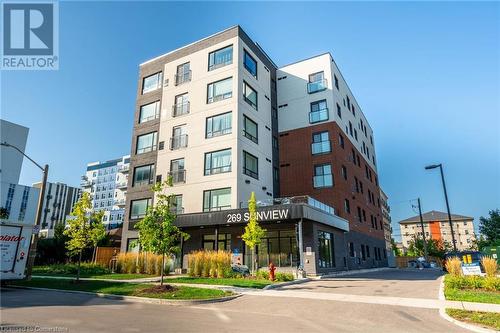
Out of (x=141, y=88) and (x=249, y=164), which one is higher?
(x=141, y=88)

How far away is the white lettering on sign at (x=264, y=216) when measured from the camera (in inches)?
858

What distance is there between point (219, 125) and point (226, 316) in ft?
65.7

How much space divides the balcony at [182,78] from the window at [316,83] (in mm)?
12265

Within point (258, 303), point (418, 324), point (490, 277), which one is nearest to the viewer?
point (418, 324)

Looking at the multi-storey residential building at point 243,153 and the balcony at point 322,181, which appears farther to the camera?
the balcony at point 322,181

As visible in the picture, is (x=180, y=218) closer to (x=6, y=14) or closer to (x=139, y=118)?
(x=139, y=118)

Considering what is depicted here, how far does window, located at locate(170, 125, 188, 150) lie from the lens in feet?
95.0

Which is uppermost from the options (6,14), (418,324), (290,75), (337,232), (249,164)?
(290,75)

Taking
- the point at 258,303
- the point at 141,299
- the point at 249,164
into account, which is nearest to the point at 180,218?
the point at 249,164

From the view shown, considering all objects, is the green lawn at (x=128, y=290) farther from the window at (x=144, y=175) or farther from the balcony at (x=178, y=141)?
the balcony at (x=178, y=141)

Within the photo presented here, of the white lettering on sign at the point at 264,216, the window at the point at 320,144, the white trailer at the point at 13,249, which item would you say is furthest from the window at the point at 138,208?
the window at the point at 320,144

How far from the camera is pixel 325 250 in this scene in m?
25.3

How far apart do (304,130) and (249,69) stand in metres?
8.18

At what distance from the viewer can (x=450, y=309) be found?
9461 millimetres
